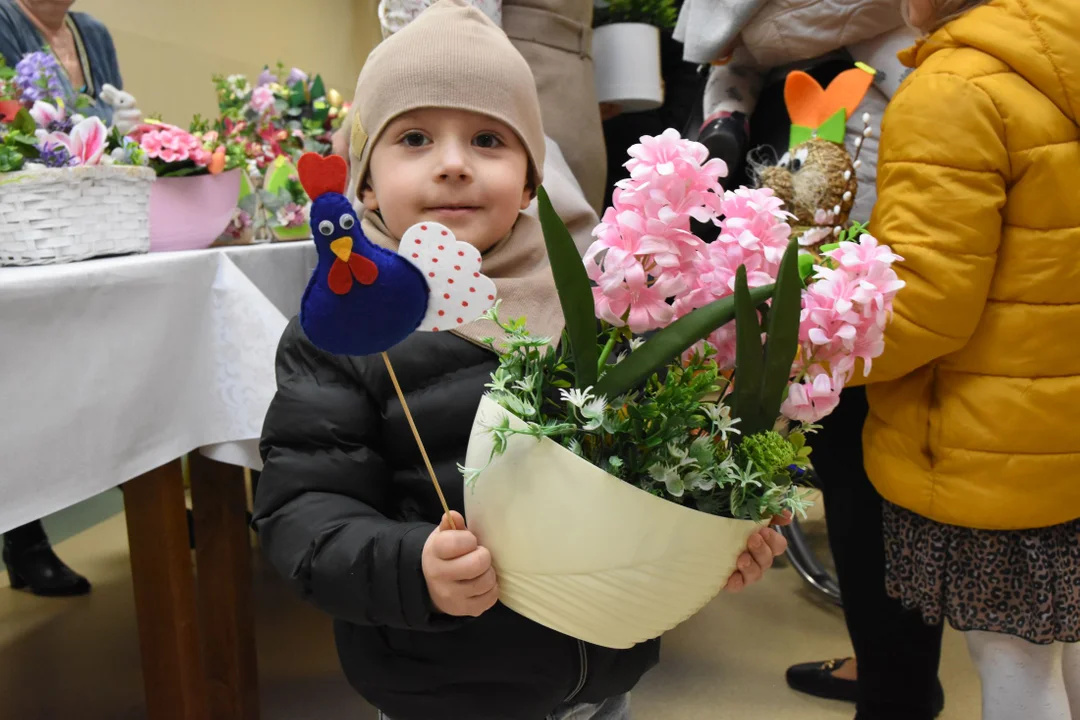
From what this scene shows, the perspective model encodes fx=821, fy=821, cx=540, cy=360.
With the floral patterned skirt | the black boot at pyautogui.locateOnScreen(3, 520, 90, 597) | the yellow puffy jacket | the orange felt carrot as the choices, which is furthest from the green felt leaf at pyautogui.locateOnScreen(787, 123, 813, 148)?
the black boot at pyautogui.locateOnScreen(3, 520, 90, 597)

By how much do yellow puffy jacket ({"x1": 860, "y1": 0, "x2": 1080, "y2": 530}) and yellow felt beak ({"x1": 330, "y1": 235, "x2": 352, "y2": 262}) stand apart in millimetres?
665

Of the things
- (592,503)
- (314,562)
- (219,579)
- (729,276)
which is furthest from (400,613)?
(219,579)

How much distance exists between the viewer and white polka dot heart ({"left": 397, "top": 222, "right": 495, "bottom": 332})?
0.58 meters

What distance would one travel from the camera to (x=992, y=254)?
95cm

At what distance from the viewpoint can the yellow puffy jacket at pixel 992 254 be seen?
3.02 feet

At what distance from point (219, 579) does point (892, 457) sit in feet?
3.44

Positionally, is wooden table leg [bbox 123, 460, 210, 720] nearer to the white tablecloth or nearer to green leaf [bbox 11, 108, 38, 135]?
the white tablecloth

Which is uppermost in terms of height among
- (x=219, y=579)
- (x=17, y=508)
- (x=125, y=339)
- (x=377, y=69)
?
(x=377, y=69)

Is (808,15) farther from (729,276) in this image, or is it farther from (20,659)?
(20,659)

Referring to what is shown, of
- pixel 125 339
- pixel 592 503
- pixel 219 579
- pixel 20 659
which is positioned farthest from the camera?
pixel 20 659

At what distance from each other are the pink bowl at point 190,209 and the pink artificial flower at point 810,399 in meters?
1.10

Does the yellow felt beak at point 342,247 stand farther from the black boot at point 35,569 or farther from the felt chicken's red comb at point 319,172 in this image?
the black boot at point 35,569

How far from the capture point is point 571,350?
23.8 inches

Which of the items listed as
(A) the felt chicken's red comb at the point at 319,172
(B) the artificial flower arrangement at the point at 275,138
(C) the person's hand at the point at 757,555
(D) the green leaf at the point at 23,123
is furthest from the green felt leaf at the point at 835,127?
(D) the green leaf at the point at 23,123
